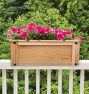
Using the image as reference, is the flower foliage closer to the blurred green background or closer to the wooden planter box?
the wooden planter box

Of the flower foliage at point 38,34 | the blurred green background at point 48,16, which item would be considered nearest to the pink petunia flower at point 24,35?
the flower foliage at point 38,34

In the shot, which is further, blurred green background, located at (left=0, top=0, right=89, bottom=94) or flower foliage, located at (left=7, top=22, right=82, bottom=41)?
blurred green background, located at (left=0, top=0, right=89, bottom=94)

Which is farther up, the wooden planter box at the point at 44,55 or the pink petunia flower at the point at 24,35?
the pink petunia flower at the point at 24,35

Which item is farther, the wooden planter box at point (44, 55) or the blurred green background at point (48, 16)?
the blurred green background at point (48, 16)

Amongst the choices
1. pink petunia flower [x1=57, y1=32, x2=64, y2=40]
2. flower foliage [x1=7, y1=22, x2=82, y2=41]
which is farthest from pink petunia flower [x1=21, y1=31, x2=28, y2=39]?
pink petunia flower [x1=57, y1=32, x2=64, y2=40]

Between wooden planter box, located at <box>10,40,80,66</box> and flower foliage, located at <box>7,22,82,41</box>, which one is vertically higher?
flower foliage, located at <box>7,22,82,41</box>

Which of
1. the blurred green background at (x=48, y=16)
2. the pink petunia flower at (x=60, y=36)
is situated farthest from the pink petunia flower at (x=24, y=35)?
the blurred green background at (x=48, y=16)

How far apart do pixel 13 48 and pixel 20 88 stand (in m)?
2.20

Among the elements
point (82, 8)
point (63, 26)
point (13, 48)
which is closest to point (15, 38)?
point (13, 48)

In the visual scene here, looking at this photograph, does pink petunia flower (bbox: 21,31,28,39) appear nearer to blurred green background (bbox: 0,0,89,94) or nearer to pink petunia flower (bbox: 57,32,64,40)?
pink petunia flower (bbox: 57,32,64,40)

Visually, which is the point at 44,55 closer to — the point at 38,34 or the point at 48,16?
the point at 38,34

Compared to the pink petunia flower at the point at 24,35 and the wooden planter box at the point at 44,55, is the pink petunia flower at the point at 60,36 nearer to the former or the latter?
the wooden planter box at the point at 44,55

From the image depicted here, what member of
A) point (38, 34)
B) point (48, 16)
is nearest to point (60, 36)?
point (38, 34)

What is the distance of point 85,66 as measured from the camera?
8.01 feet
